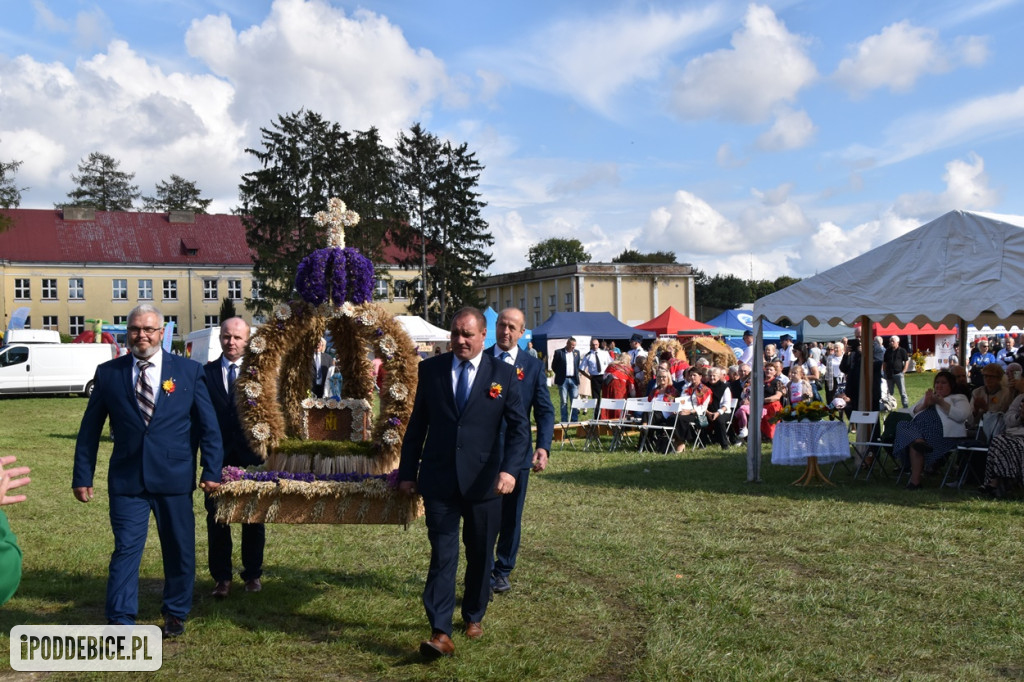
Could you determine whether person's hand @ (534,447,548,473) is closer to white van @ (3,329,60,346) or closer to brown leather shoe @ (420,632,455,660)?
brown leather shoe @ (420,632,455,660)

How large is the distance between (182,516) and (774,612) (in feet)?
12.2

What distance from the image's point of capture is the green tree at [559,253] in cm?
9375

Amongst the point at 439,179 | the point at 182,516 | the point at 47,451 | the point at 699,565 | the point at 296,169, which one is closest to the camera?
the point at 182,516

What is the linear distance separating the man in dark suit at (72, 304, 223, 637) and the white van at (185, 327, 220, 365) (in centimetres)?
2481

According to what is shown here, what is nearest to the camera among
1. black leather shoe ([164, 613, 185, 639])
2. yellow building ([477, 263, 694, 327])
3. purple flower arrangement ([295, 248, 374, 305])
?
black leather shoe ([164, 613, 185, 639])

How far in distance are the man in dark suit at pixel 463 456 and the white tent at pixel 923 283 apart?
6.89m

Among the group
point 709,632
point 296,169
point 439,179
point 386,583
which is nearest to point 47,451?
point 386,583

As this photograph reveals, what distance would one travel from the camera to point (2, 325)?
65062 mm

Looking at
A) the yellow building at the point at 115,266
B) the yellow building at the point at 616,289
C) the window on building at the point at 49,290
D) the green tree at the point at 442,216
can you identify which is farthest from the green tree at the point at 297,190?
the window on building at the point at 49,290

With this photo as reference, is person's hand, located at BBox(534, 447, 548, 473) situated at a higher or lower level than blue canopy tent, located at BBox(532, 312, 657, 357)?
lower

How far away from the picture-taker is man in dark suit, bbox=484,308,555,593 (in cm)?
663

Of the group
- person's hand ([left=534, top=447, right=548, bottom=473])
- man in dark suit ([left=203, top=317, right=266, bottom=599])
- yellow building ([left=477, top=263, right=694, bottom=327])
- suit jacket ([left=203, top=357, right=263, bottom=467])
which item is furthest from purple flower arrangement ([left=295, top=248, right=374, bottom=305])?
yellow building ([left=477, top=263, right=694, bottom=327])

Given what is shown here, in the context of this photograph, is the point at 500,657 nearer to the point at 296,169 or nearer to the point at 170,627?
the point at 170,627

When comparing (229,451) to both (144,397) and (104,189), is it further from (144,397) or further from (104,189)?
(104,189)
